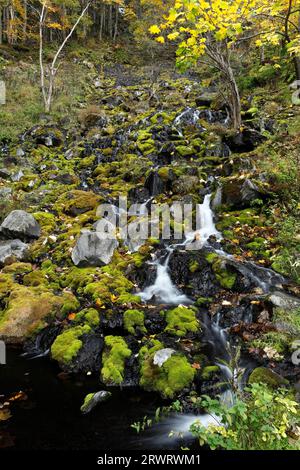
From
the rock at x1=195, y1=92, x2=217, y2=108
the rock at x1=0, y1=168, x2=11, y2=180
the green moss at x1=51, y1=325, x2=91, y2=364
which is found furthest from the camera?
the rock at x1=195, y1=92, x2=217, y2=108

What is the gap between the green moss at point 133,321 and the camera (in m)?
6.06

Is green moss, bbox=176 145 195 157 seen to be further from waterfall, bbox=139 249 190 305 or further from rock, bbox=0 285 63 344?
rock, bbox=0 285 63 344

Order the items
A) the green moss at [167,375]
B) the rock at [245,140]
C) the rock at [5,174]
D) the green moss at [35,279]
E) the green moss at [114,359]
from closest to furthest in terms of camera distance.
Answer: the green moss at [167,375] < the green moss at [114,359] < the green moss at [35,279] < the rock at [245,140] < the rock at [5,174]

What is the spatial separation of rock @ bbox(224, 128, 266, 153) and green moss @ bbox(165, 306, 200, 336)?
24.5 feet

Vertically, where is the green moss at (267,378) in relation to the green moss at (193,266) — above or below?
below

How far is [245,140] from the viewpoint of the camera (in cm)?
1217

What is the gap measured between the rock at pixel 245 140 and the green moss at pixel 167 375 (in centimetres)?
878

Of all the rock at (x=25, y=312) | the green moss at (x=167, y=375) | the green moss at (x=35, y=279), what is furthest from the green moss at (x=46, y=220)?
the green moss at (x=167, y=375)

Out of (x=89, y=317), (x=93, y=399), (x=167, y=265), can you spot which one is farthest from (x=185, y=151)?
(x=93, y=399)

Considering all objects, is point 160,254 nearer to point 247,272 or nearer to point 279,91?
point 247,272

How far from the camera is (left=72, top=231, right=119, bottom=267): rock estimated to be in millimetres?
7820

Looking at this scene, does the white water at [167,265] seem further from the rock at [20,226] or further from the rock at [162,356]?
the rock at [20,226]

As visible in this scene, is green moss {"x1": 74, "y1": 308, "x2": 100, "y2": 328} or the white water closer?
green moss {"x1": 74, "y1": 308, "x2": 100, "y2": 328}

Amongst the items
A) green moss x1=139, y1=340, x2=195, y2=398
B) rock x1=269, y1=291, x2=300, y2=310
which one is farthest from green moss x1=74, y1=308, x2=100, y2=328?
rock x1=269, y1=291, x2=300, y2=310
